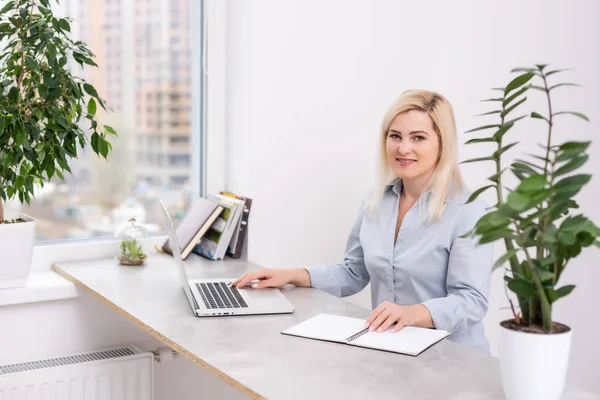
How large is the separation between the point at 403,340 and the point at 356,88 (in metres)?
1.40

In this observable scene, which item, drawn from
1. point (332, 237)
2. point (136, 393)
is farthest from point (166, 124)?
point (136, 393)

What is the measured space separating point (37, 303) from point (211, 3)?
131 cm

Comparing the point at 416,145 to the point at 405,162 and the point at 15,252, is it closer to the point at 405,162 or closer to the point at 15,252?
the point at 405,162

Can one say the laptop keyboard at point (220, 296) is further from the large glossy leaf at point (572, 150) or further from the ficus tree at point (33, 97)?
the large glossy leaf at point (572, 150)

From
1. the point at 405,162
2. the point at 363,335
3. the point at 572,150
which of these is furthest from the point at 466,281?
the point at 572,150

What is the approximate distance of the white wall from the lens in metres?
2.77

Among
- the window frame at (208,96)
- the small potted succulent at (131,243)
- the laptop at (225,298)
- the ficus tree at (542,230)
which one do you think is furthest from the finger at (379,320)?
the window frame at (208,96)

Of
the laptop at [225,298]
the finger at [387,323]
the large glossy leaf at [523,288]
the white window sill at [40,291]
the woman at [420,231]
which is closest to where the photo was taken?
the large glossy leaf at [523,288]

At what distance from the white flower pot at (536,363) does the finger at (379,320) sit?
1.64 feet

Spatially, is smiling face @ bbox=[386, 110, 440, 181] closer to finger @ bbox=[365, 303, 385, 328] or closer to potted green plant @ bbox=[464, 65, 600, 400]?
finger @ bbox=[365, 303, 385, 328]

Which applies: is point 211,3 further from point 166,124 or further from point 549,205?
point 549,205

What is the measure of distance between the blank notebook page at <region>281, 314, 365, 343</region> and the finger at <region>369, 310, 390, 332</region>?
30 mm

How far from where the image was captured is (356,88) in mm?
2844

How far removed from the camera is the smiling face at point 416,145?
222 cm
